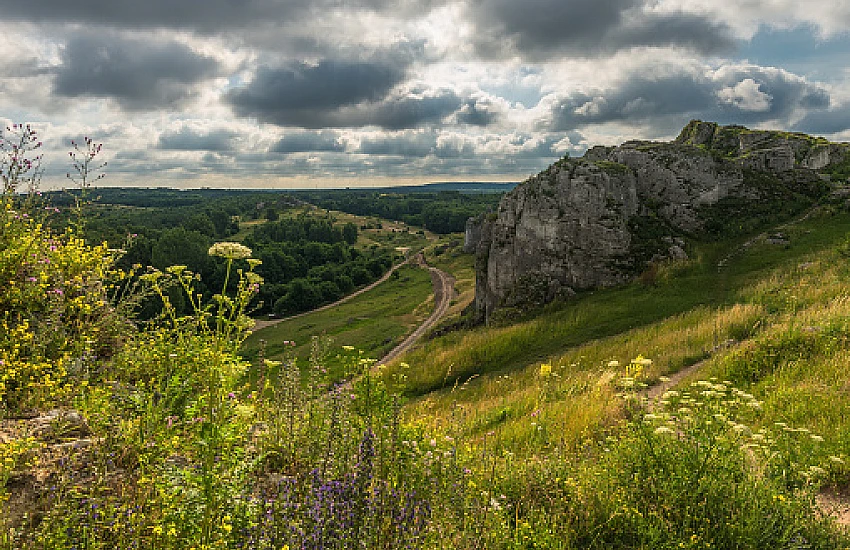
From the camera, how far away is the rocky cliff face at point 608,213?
81.8 ft

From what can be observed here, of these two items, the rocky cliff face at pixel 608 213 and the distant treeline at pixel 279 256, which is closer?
the rocky cliff face at pixel 608 213

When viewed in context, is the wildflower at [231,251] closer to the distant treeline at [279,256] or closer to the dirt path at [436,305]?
the dirt path at [436,305]

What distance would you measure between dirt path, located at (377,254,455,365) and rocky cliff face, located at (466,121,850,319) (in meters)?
15.0

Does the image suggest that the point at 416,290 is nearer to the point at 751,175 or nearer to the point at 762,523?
the point at 751,175

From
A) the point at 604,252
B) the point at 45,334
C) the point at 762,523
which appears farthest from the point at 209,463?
the point at 604,252

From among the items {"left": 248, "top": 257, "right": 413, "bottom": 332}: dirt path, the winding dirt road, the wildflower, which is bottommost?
{"left": 248, "top": 257, "right": 413, "bottom": 332}: dirt path

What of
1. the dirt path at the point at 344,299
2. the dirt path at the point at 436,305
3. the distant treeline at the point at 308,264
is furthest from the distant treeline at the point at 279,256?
the dirt path at the point at 436,305

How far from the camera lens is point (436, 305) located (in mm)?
73312

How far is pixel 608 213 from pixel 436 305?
49.2 metres

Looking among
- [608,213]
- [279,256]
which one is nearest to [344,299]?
[279,256]

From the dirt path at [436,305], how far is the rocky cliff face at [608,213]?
15.0 metres

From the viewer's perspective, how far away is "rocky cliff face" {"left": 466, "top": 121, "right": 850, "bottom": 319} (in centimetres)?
2492

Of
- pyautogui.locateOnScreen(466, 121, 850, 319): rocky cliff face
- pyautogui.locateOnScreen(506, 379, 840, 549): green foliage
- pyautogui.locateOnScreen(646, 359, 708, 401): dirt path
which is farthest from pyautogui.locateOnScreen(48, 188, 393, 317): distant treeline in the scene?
pyautogui.locateOnScreen(506, 379, 840, 549): green foliage

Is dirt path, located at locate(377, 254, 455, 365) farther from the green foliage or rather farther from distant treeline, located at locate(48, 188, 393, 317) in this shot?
the green foliage
